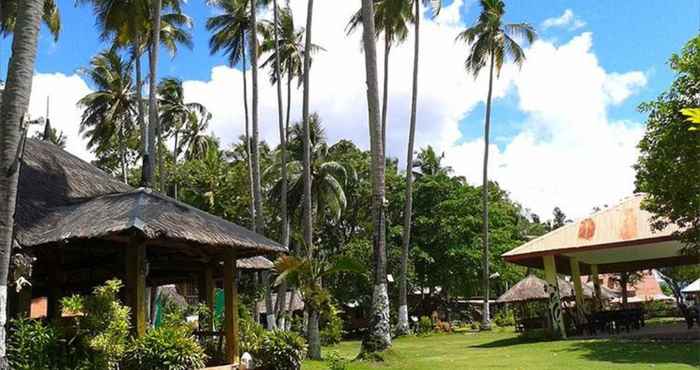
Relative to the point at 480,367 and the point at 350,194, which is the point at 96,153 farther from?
the point at 480,367

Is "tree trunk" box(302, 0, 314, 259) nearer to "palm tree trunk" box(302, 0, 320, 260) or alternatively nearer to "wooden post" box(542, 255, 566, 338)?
"palm tree trunk" box(302, 0, 320, 260)

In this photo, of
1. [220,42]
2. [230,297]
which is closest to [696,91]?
[230,297]

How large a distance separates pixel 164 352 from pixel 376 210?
648 cm

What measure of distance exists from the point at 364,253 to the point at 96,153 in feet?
54.7

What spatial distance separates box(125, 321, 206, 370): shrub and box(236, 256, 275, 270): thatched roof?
4988mm

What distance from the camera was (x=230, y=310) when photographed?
11828mm

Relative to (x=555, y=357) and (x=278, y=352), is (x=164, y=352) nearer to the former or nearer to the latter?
(x=278, y=352)

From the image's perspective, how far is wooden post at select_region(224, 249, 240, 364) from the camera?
38.2 feet

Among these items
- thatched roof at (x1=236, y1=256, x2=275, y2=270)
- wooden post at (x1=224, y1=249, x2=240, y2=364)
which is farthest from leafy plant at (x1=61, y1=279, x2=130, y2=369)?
thatched roof at (x1=236, y1=256, x2=275, y2=270)

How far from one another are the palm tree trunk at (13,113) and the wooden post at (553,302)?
646 inches

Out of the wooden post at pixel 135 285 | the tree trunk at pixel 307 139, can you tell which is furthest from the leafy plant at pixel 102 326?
the tree trunk at pixel 307 139

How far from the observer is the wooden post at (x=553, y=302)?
67.4 ft

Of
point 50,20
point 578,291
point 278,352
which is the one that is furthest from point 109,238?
point 578,291

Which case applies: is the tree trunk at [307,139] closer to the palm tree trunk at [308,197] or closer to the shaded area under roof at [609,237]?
the palm tree trunk at [308,197]
